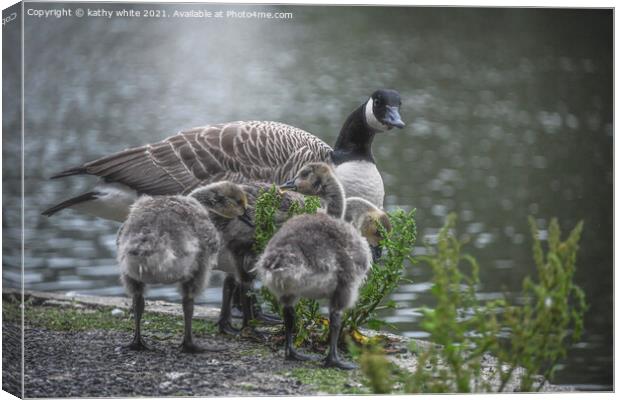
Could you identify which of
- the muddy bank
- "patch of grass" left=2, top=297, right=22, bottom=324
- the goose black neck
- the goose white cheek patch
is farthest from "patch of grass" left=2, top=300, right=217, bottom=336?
the goose white cheek patch

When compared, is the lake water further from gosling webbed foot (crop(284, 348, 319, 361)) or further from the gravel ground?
gosling webbed foot (crop(284, 348, 319, 361))

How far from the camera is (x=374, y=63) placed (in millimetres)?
9664

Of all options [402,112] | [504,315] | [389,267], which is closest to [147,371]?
[389,267]

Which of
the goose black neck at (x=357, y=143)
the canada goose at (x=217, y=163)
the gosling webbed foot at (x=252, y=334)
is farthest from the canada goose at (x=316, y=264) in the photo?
the goose black neck at (x=357, y=143)

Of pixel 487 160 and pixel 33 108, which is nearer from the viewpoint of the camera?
pixel 33 108

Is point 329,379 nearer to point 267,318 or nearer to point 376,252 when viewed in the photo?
point 376,252

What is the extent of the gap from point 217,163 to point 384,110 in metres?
1.34

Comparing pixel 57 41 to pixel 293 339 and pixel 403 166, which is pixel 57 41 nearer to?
pixel 293 339

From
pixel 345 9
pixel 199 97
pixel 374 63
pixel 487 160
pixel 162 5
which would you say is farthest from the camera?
pixel 487 160

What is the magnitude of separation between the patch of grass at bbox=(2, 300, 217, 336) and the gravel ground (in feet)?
1.37

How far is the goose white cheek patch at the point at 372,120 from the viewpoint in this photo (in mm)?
7785

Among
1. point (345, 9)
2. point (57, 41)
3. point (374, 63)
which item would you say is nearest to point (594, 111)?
point (345, 9)

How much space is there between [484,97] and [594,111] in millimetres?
2854

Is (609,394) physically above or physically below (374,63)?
below
